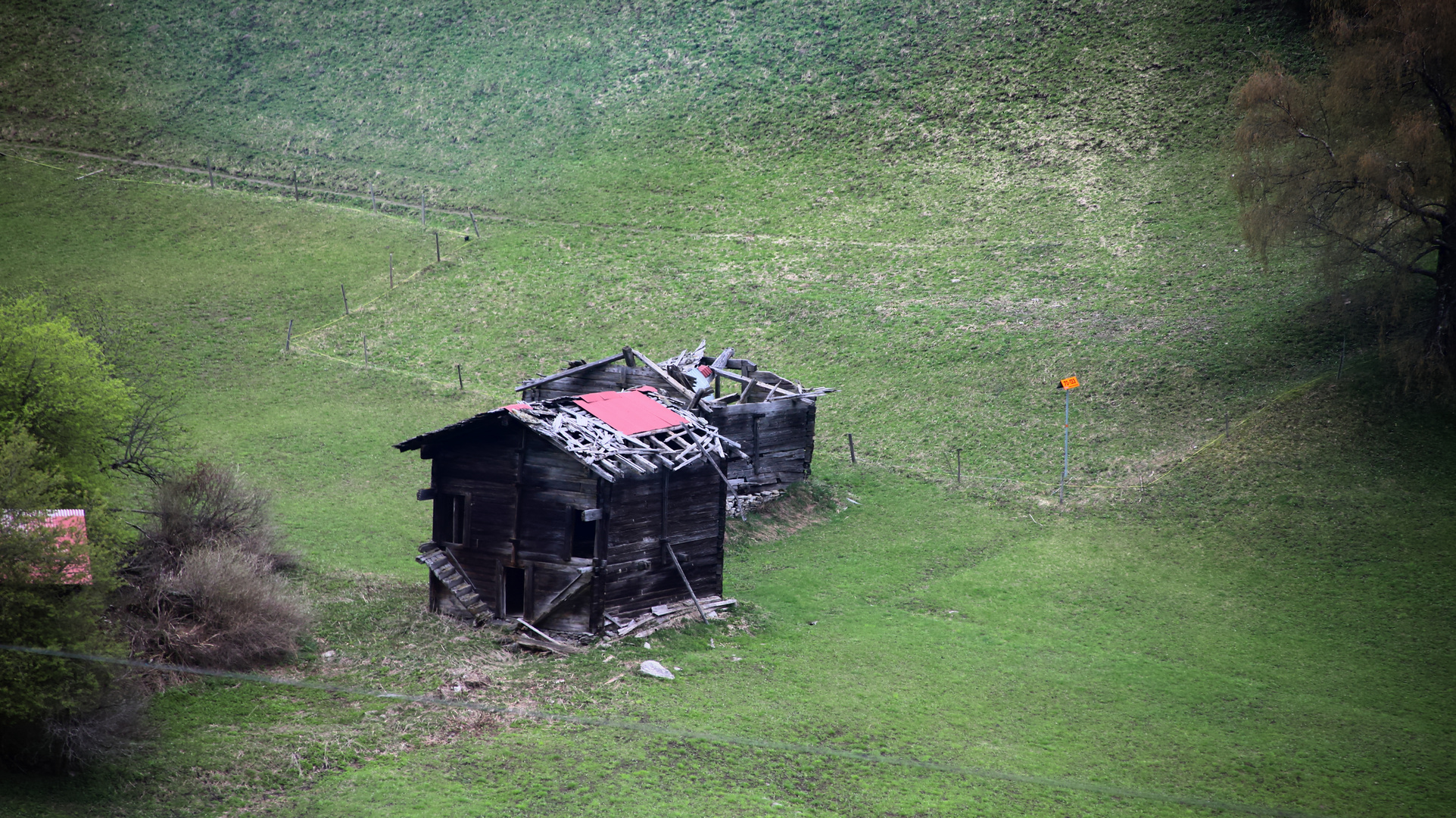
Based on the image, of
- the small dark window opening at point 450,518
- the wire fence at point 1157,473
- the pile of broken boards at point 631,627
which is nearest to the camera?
the pile of broken boards at point 631,627

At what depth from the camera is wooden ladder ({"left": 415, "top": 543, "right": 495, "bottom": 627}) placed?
2230cm

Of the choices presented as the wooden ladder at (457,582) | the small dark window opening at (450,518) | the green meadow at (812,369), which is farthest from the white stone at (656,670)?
the small dark window opening at (450,518)

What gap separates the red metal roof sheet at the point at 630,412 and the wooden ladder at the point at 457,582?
15.1ft

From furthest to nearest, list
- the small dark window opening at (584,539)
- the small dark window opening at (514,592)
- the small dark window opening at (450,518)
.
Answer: the small dark window opening at (450,518) → the small dark window opening at (514,592) → the small dark window opening at (584,539)

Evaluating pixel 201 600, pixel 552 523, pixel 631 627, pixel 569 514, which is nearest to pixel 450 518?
pixel 552 523

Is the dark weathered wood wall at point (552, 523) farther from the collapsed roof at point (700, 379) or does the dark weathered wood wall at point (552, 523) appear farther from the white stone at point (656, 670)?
the collapsed roof at point (700, 379)

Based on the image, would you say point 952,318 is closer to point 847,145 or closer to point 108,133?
point 847,145

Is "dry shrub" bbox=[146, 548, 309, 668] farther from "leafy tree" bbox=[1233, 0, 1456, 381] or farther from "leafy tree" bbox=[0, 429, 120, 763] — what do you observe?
"leafy tree" bbox=[1233, 0, 1456, 381]

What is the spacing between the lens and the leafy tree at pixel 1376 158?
30.6 metres

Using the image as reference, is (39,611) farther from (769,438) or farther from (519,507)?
(769,438)

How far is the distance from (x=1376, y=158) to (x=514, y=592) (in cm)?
2780

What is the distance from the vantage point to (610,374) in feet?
102

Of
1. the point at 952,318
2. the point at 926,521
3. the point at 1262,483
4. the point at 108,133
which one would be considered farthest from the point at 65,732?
the point at 108,133

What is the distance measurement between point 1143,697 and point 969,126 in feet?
131
